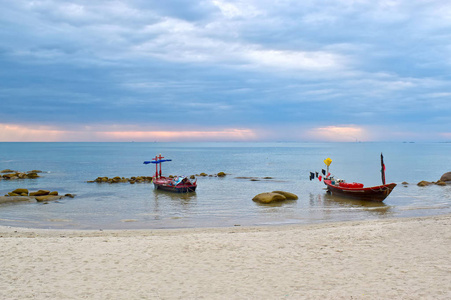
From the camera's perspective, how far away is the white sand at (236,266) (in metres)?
10.1

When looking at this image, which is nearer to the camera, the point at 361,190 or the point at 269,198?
the point at 269,198

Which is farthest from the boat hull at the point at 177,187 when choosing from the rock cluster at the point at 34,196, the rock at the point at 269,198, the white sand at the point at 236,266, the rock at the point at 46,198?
the white sand at the point at 236,266

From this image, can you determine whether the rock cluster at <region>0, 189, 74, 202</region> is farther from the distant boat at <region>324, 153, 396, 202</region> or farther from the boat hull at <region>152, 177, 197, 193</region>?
the distant boat at <region>324, 153, 396, 202</region>

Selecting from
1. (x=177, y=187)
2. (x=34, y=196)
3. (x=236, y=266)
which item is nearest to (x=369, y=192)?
(x=177, y=187)

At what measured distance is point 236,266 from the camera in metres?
12.5

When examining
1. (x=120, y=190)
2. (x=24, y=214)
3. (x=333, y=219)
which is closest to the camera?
(x=333, y=219)

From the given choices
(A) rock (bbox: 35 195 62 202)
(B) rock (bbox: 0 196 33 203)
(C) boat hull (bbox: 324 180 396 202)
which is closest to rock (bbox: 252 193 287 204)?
(C) boat hull (bbox: 324 180 396 202)

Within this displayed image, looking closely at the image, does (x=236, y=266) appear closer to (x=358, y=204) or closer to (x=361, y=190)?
(x=358, y=204)

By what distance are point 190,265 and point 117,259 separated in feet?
8.84

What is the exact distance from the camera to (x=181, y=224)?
24391mm

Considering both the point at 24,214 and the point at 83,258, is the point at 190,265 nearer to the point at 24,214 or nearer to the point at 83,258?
the point at 83,258

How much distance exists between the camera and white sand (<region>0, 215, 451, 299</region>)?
33.0 ft

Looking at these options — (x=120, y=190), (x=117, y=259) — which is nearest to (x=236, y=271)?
(x=117, y=259)

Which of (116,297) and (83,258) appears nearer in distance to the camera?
(116,297)
